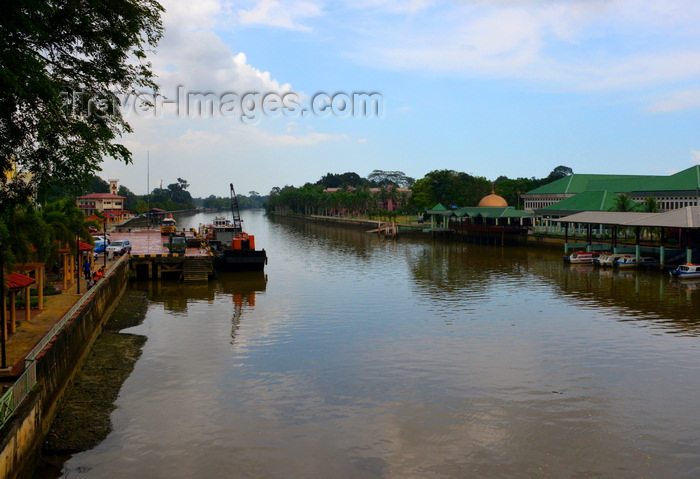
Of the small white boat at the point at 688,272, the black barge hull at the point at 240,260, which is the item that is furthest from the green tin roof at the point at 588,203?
the black barge hull at the point at 240,260

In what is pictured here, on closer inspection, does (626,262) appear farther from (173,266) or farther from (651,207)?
(173,266)

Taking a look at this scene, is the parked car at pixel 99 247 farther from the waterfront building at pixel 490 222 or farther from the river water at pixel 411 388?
the waterfront building at pixel 490 222

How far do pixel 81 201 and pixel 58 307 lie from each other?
154 m

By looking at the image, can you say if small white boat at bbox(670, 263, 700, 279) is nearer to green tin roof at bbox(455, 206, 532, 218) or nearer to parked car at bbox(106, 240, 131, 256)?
green tin roof at bbox(455, 206, 532, 218)

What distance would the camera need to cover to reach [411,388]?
2339cm

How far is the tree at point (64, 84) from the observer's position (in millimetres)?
17312

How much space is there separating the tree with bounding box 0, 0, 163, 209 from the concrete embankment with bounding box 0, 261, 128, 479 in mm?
5442

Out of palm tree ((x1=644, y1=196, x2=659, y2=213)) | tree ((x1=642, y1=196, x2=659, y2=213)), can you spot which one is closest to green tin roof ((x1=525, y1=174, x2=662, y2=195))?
tree ((x1=642, y1=196, x2=659, y2=213))

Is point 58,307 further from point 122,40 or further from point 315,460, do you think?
point 315,460

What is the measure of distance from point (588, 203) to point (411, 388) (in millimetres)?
75135

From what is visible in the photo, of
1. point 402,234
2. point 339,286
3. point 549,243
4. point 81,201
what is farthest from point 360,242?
point 81,201

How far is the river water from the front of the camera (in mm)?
17547

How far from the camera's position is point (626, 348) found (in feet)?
96.1

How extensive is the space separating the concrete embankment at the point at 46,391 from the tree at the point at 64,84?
544 cm
